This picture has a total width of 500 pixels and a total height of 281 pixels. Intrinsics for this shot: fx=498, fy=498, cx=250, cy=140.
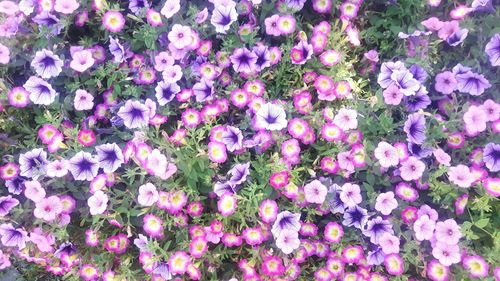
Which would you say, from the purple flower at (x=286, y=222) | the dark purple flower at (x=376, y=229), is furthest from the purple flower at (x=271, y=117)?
the dark purple flower at (x=376, y=229)

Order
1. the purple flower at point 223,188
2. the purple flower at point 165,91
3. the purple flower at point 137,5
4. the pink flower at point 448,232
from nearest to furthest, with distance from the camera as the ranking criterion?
the pink flower at point 448,232, the purple flower at point 223,188, the purple flower at point 165,91, the purple flower at point 137,5

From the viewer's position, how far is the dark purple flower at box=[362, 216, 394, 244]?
2.44 meters

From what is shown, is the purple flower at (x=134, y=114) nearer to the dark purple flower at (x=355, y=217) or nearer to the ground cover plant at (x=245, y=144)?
the ground cover plant at (x=245, y=144)

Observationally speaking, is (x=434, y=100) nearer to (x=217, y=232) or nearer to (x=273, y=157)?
(x=273, y=157)

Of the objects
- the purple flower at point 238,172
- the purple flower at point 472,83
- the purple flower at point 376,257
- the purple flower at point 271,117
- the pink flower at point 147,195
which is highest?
the purple flower at point 472,83

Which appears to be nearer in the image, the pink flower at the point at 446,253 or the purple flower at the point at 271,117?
the pink flower at the point at 446,253

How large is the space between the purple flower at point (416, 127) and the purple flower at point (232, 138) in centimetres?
83

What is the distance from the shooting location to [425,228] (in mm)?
2408

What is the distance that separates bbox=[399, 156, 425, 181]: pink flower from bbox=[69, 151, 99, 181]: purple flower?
4.97ft

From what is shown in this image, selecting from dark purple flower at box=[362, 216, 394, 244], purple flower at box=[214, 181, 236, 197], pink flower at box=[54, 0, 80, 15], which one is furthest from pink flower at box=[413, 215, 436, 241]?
pink flower at box=[54, 0, 80, 15]

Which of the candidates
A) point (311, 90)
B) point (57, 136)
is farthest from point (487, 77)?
point (57, 136)

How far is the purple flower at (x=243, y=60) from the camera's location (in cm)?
272

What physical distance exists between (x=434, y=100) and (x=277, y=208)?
1.06 metres

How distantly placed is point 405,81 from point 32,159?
6.44 feet
